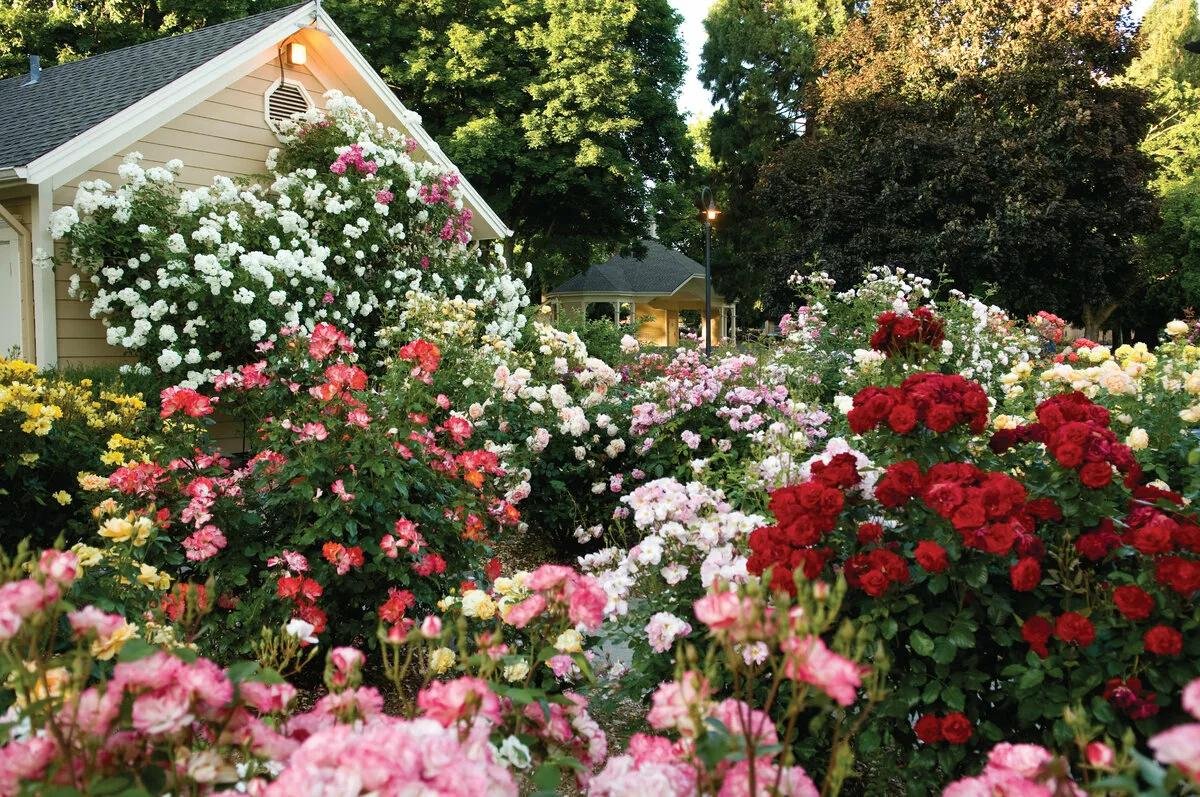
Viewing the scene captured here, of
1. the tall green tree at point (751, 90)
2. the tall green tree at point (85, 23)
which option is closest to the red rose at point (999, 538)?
the tall green tree at point (85, 23)

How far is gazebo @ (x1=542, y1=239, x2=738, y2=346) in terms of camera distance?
28.6 metres

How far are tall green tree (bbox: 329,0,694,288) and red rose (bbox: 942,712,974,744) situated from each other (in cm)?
1787

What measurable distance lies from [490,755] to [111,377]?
713cm

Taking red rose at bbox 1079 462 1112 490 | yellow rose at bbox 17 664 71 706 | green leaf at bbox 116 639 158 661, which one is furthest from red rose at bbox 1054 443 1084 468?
yellow rose at bbox 17 664 71 706

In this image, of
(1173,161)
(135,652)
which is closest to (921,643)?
(135,652)

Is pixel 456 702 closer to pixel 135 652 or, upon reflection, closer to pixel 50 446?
pixel 135 652

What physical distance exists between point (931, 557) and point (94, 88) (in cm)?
1017

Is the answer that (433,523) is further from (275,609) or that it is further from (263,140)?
(263,140)

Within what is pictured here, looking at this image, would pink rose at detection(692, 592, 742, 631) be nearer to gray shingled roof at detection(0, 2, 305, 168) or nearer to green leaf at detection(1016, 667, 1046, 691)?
green leaf at detection(1016, 667, 1046, 691)

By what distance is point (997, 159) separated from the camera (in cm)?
1958

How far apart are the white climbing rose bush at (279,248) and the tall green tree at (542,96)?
31.2ft

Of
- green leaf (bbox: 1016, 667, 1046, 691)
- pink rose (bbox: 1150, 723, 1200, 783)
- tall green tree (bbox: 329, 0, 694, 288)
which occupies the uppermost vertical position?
tall green tree (bbox: 329, 0, 694, 288)

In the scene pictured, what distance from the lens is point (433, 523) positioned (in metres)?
4.09

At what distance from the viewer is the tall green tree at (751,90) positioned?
29125 millimetres
